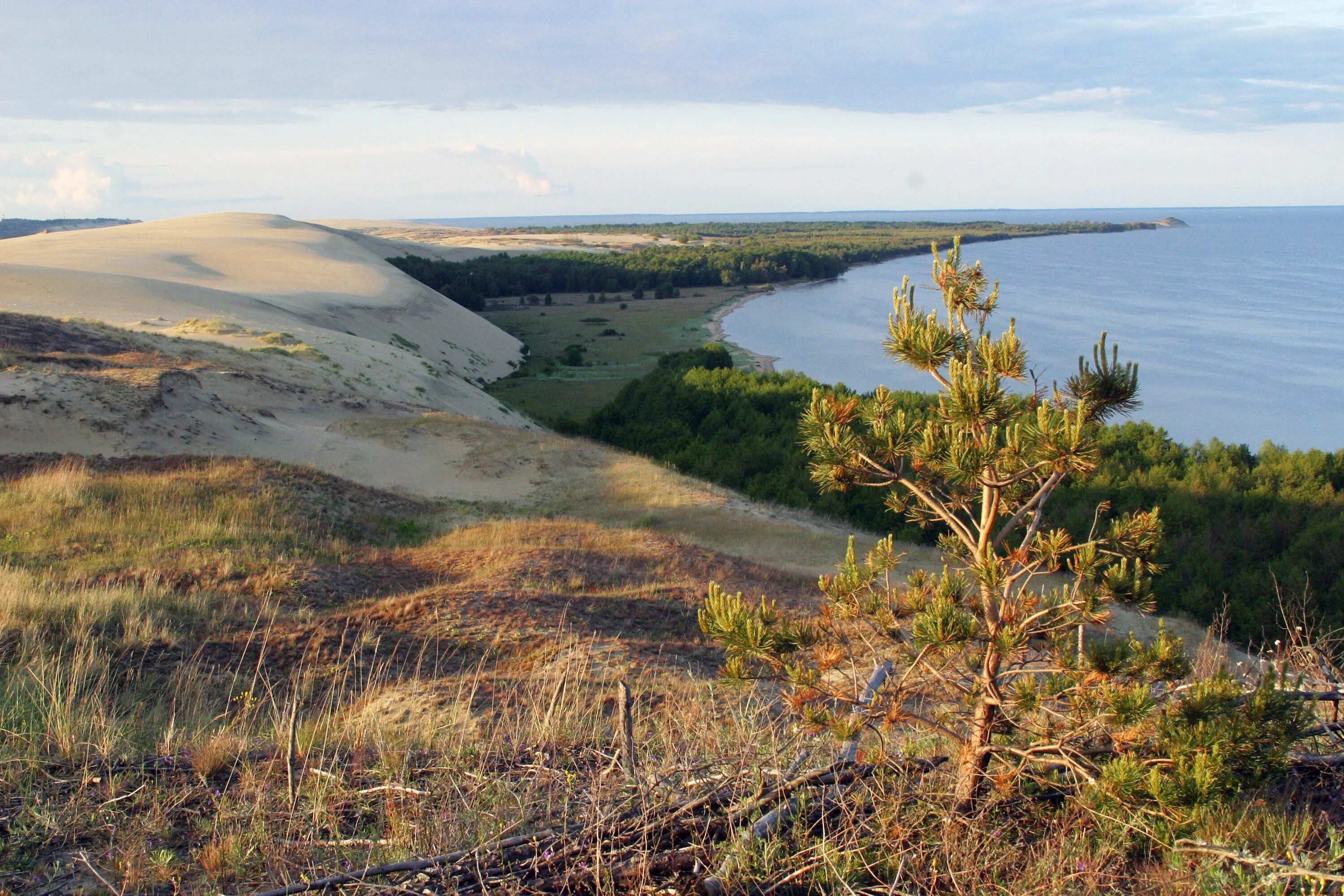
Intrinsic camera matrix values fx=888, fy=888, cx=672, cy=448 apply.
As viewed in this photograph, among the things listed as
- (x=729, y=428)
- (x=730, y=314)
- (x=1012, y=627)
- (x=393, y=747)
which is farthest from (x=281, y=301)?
(x=1012, y=627)

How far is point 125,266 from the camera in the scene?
46219 millimetres

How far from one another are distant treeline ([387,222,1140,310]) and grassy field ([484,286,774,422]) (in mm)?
1773

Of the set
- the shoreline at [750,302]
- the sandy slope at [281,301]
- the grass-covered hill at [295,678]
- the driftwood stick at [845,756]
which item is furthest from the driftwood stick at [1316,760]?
the shoreline at [750,302]

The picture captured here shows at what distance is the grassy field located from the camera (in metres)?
38.8

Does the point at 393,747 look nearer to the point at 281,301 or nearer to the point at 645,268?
the point at 281,301

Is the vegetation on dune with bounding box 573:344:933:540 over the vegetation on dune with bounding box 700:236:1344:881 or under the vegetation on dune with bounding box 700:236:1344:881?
under

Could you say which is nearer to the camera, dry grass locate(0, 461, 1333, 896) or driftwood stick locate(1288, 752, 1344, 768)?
dry grass locate(0, 461, 1333, 896)

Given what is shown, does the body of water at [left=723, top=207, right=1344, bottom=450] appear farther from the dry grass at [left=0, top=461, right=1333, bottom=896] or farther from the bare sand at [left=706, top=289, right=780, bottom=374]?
the dry grass at [left=0, top=461, right=1333, bottom=896]

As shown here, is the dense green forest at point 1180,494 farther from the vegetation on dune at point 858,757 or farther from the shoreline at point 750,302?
the vegetation on dune at point 858,757

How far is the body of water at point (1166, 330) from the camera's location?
112ft

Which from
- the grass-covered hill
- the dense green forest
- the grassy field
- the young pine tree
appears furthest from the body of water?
the young pine tree

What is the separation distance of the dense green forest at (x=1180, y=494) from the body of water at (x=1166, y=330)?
156 inches

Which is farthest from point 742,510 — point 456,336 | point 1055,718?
point 456,336

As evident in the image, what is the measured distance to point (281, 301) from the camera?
134ft
